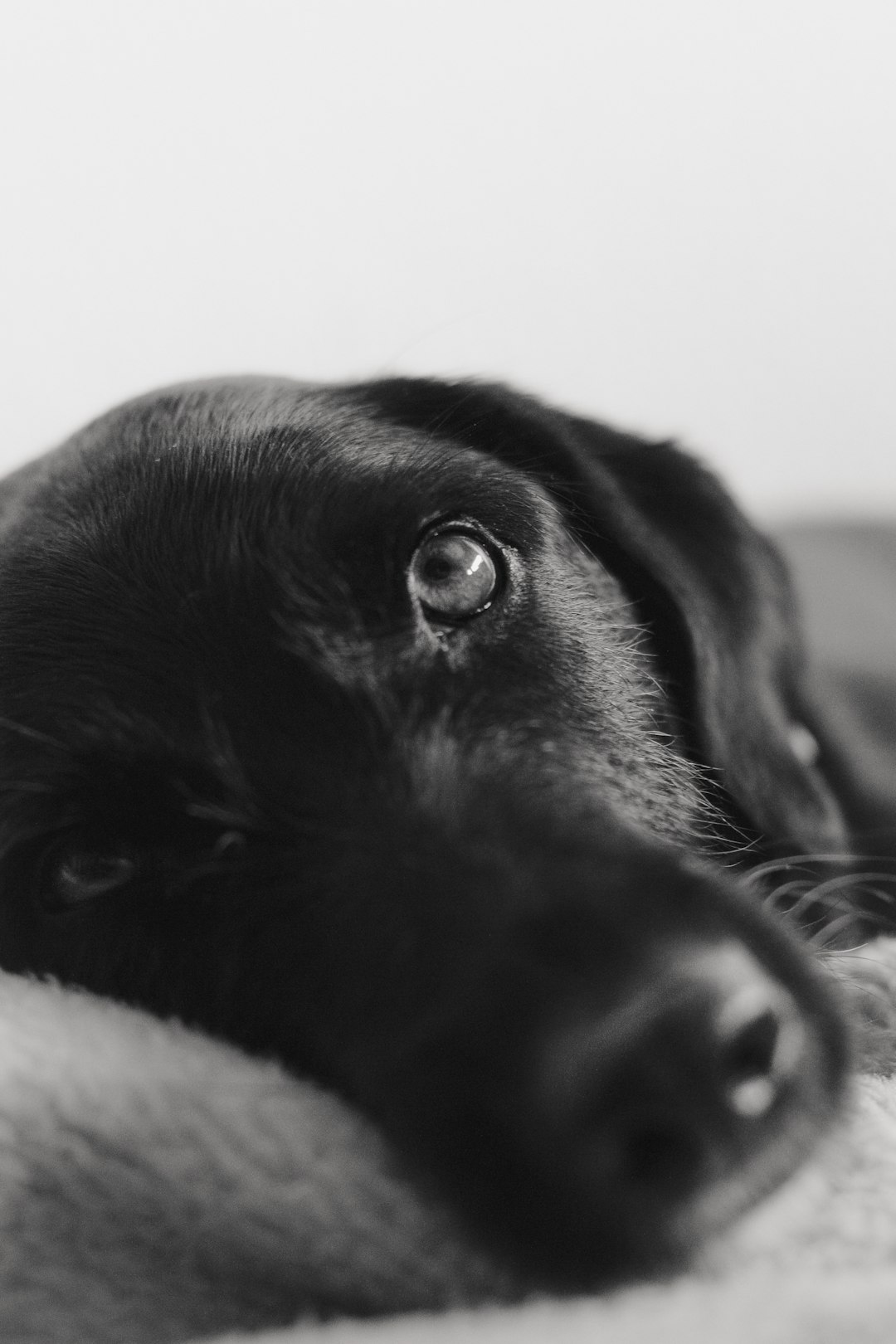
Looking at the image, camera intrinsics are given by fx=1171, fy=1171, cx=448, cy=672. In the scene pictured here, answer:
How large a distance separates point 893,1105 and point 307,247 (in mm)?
2353

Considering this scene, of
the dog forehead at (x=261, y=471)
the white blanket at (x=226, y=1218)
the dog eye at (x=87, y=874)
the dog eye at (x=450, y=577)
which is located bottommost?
the white blanket at (x=226, y=1218)

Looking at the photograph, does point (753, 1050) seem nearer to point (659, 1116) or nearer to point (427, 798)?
point (659, 1116)

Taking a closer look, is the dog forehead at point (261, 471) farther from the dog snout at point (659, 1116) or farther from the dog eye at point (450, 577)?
the dog snout at point (659, 1116)

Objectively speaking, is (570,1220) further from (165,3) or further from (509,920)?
(165,3)

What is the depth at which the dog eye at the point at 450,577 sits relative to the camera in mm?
1126

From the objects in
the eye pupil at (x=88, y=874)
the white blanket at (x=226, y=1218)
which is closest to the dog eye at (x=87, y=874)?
the eye pupil at (x=88, y=874)

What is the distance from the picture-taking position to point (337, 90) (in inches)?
102

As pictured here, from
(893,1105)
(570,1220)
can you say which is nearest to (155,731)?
(570,1220)

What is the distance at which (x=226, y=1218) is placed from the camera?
28.1 inches

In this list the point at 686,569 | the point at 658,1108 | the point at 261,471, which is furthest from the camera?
the point at 686,569

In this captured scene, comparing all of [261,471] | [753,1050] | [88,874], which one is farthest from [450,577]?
[753,1050]

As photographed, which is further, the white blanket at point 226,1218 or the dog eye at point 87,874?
the dog eye at point 87,874

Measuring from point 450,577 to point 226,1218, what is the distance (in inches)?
24.2

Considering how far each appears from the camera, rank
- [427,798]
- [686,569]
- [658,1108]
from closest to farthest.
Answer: [658,1108]
[427,798]
[686,569]
